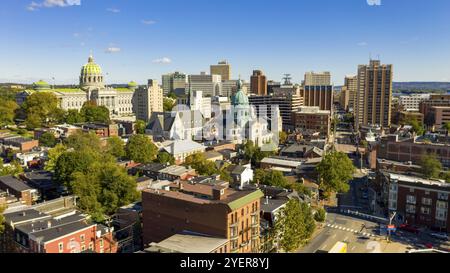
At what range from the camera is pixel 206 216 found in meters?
16.8

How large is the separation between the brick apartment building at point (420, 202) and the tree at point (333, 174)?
3.73m

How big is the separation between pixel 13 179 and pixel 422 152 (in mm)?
33791

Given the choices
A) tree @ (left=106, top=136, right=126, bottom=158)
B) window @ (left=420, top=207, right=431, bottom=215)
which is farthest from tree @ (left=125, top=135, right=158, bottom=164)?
window @ (left=420, top=207, right=431, bottom=215)

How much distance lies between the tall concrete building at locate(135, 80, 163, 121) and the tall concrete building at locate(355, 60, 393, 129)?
110ft

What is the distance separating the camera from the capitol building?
6302 cm

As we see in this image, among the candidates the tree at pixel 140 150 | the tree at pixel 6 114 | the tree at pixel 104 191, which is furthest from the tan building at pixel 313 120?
the tree at pixel 6 114

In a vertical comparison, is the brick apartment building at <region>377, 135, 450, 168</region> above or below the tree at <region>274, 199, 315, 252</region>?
above

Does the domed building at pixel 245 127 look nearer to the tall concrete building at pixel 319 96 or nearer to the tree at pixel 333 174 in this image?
the tree at pixel 333 174

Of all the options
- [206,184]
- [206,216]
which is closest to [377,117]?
[206,184]

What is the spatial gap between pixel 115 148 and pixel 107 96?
32506 millimetres

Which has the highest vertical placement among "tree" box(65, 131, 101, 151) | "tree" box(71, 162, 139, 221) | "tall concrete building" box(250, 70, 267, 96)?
"tall concrete building" box(250, 70, 267, 96)

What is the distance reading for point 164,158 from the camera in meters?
33.5

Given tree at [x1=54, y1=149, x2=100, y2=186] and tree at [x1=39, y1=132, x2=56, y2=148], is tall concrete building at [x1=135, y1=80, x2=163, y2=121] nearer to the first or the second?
tree at [x1=39, y1=132, x2=56, y2=148]

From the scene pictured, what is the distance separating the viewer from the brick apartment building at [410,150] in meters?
34.3
